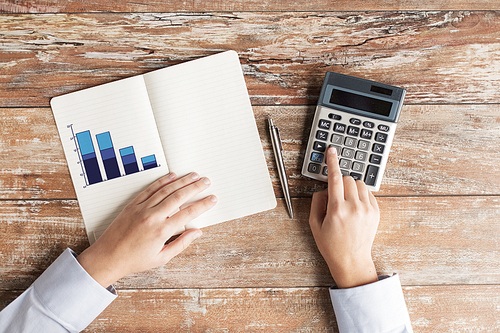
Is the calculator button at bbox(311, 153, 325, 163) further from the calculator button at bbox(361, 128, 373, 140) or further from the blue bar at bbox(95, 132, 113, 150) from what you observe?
the blue bar at bbox(95, 132, 113, 150)

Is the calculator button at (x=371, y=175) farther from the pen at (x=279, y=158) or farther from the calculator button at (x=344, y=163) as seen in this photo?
the pen at (x=279, y=158)

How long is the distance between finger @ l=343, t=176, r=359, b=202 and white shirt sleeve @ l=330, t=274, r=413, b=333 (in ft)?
0.53

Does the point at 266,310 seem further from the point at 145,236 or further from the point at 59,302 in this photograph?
the point at 59,302

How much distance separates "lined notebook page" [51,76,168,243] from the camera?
0.67 meters

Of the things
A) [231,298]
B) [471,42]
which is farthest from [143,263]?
[471,42]

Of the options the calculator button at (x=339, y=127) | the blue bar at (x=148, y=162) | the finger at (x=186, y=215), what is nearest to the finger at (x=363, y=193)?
the calculator button at (x=339, y=127)

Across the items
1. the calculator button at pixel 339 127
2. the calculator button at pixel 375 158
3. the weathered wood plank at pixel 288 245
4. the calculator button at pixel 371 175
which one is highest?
the calculator button at pixel 339 127

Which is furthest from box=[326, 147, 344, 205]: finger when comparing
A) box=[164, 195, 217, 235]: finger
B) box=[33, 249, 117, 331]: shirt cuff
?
box=[33, 249, 117, 331]: shirt cuff

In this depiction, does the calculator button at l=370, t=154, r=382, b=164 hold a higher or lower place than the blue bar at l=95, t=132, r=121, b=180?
lower

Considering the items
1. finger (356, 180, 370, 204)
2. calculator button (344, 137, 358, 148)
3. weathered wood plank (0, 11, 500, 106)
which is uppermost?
weathered wood plank (0, 11, 500, 106)

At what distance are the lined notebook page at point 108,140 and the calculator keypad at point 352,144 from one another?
304mm

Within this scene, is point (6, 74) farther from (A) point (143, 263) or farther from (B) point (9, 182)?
(A) point (143, 263)

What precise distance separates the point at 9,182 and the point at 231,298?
0.50 meters

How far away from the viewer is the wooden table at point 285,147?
68cm
